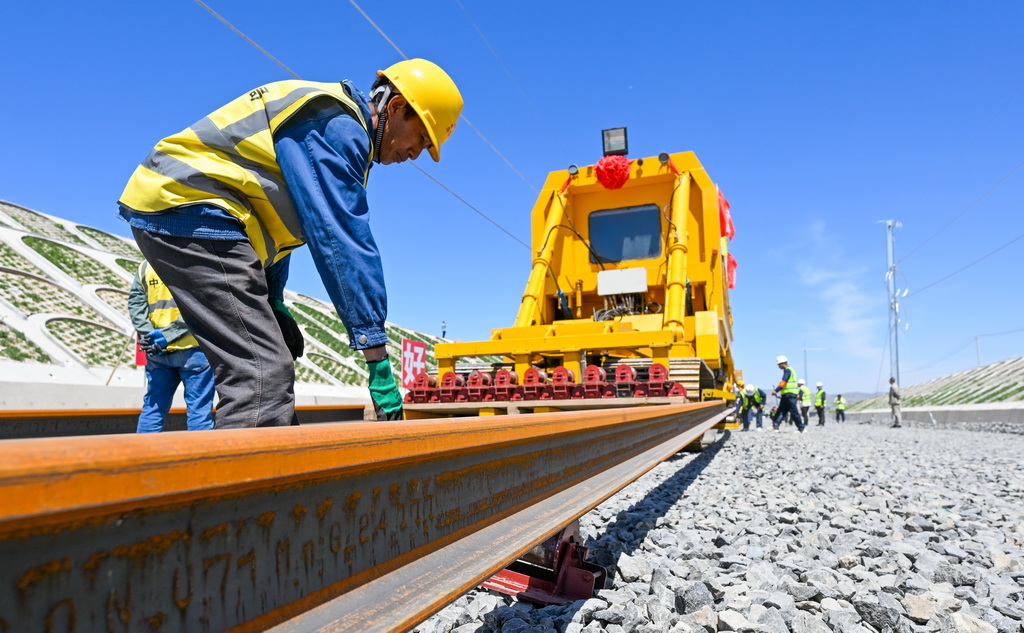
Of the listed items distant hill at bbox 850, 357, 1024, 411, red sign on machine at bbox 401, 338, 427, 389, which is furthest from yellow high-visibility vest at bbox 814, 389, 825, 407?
red sign on machine at bbox 401, 338, 427, 389

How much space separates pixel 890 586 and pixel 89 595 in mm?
2499

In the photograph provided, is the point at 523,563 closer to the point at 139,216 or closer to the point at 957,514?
the point at 139,216

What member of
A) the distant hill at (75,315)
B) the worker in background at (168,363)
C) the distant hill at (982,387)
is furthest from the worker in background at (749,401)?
the worker in background at (168,363)

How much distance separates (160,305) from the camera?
12.7 feet

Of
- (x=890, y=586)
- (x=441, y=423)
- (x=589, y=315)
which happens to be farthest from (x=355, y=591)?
(x=589, y=315)

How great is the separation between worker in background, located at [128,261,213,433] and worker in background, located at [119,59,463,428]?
197cm

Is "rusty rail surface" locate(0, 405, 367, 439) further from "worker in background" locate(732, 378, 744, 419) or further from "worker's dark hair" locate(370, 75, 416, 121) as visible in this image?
"worker in background" locate(732, 378, 744, 419)

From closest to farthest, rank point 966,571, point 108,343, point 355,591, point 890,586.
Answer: point 355,591
point 890,586
point 966,571
point 108,343

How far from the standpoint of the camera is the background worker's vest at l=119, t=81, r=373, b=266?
1.83m

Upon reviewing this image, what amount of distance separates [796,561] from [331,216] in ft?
7.72

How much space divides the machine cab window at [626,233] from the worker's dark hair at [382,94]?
23.6ft

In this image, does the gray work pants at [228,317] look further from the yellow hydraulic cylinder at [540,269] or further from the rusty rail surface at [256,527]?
the yellow hydraulic cylinder at [540,269]

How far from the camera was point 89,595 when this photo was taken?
0.65 m

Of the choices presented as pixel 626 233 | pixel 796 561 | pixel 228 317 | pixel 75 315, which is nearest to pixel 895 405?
pixel 626 233
